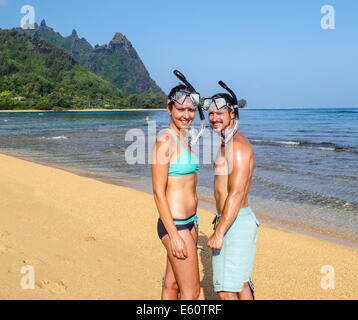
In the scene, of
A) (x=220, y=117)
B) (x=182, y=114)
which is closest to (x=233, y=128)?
(x=220, y=117)

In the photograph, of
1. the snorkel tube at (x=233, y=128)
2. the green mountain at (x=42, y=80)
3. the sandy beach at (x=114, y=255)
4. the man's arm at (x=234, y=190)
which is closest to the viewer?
the man's arm at (x=234, y=190)

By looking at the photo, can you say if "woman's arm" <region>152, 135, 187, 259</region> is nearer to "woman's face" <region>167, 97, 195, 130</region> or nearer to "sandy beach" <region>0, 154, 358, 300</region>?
"woman's face" <region>167, 97, 195, 130</region>

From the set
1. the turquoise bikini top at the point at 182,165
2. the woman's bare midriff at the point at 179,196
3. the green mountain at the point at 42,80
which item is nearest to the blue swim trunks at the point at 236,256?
the woman's bare midriff at the point at 179,196

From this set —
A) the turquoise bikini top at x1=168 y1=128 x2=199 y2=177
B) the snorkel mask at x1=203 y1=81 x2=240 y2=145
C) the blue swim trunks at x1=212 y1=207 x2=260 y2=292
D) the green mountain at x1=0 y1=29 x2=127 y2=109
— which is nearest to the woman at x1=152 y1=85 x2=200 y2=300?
the turquoise bikini top at x1=168 y1=128 x2=199 y2=177

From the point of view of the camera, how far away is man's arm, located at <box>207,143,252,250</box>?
2691mm

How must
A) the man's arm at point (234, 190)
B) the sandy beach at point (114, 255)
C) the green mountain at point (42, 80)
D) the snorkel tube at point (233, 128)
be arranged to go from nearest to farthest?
the man's arm at point (234, 190) → the snorkel tube at point (233, 128) → the sandy beach at point (114, 255) → the green mountain at point (42, 80)

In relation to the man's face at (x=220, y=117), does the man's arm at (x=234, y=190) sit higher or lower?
lower

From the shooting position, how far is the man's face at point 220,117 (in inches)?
113

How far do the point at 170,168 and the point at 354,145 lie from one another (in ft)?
75.0

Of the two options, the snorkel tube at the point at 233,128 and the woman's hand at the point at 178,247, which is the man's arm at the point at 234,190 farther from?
the woman's hand at the point at 178,247

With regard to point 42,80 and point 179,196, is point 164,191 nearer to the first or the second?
point 179,196

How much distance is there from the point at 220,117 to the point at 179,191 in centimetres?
72

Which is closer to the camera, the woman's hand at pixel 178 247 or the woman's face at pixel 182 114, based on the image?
the woman's hand at pixel 178 247

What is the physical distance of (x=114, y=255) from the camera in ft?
16.6
